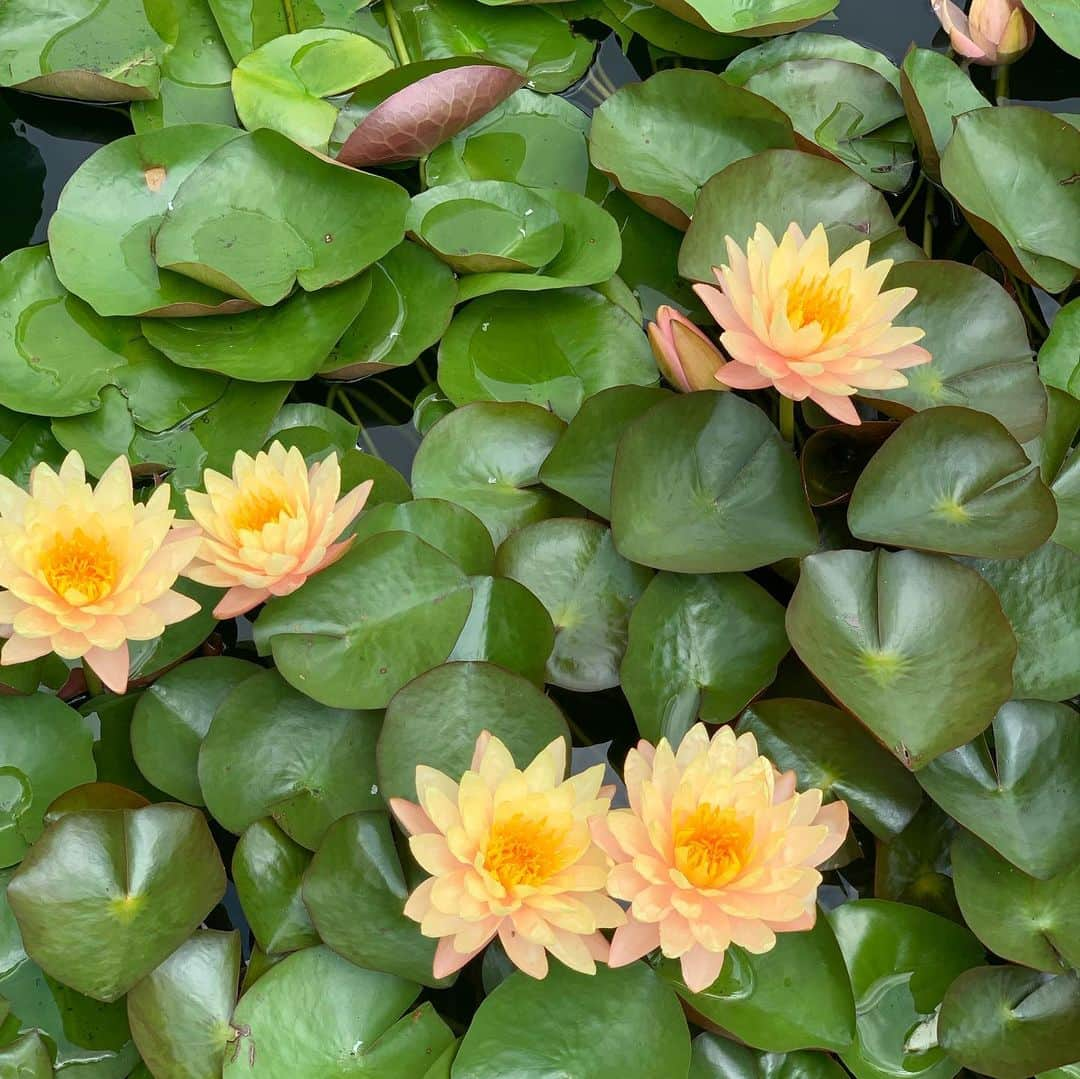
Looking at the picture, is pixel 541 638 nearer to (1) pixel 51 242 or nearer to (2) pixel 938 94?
(1) pixel 51 242

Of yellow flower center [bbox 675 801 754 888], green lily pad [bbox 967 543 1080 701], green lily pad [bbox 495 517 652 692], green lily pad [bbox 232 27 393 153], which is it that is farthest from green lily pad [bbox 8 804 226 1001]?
green lily pad [bbox 232 27 393 153]

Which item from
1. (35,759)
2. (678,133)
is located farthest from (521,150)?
(35,759)

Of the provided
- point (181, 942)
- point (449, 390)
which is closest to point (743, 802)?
point (181, 942)

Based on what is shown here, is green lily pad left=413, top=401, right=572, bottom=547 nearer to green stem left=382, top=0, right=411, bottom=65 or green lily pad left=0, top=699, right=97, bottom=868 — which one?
green lily pad left=0, top=699, right=97, bottom=868

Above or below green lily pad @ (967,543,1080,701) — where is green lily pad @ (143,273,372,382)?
above

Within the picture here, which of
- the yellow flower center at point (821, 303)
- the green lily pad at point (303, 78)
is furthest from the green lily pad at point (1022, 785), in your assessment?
the green lily pad at point (303, 78)

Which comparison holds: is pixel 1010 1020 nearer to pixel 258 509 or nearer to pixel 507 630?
pixel 507 630
